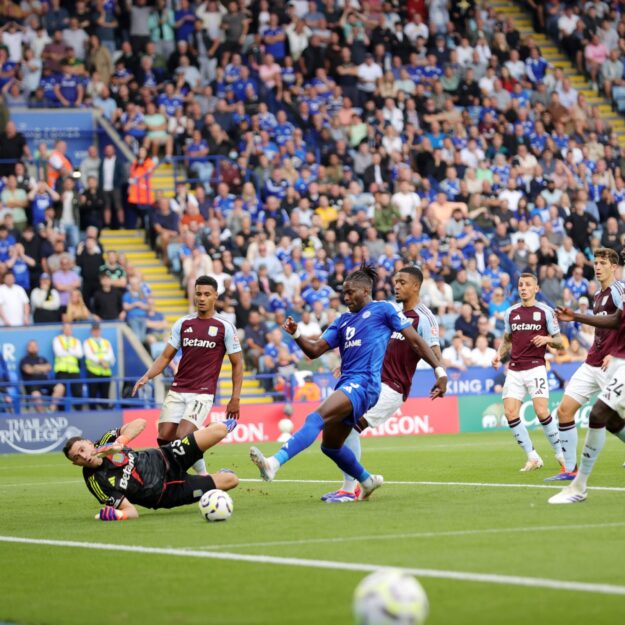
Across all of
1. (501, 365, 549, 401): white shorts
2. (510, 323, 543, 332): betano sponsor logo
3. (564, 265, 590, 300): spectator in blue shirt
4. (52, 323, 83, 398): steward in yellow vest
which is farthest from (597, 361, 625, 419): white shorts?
(564, 265, 590, 300): spectator in blue shirt

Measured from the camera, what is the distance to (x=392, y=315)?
13984 millimetres

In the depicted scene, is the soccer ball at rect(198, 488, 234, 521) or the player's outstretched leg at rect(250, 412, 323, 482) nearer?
the soccer ball at rect(198, 488, 234, 521)

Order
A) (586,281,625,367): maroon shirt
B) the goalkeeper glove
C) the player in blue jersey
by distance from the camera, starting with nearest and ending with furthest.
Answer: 1. the goalkeeper glove
2. the player in blue jersey
3. (586,281,625,367): maroon shirt

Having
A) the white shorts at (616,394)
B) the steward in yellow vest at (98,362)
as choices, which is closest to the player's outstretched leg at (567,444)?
the white shorts at (616,394)

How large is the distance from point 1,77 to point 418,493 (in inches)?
793

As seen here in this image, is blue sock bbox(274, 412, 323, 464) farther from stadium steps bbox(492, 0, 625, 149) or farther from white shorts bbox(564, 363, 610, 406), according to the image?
stadium steps bbox(492, 0, 625, 149)

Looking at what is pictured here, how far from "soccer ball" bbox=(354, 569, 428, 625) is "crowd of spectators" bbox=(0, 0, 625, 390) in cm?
2214

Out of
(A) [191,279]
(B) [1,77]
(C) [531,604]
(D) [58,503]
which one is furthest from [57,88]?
(C) [531,604]

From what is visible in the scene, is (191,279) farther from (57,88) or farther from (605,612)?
(605,612)

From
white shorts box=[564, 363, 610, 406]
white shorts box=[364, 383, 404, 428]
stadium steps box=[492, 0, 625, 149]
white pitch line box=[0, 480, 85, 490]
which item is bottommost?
white pitch line box=[0, 480, 85, 490]

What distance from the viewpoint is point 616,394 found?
1246 centimetres

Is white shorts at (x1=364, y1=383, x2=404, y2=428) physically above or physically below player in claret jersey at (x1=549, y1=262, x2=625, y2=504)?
below

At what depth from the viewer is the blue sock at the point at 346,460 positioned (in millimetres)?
13781

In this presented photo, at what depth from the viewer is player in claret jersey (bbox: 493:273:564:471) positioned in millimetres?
18156
